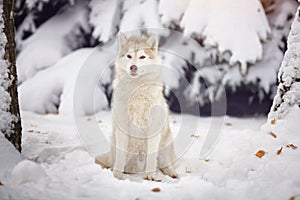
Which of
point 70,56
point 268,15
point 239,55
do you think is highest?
point 268,15

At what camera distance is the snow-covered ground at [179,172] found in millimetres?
2170

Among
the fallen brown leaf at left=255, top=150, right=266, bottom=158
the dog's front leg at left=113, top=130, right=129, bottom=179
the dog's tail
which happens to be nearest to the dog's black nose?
the dog's front leg at left=113, top=130, right=129, bottom=179

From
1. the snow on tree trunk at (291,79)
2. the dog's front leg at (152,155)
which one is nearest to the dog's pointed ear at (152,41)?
the dog's front leg at (152,155)

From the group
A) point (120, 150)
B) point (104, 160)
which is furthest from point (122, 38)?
point (104, 160)

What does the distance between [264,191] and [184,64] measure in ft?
12.7

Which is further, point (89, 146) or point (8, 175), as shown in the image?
point (89, 146)

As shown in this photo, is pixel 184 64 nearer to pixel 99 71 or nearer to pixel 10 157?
pixel 99 71

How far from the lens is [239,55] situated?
5059 millimetres

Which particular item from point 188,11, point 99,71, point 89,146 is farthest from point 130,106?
point 99,71

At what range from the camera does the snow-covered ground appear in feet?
7.12

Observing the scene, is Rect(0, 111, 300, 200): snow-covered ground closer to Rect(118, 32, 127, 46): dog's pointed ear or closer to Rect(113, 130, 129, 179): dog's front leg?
Rect(113, 130, 129, 179): dog's front leg

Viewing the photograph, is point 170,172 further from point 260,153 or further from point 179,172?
point 260,153

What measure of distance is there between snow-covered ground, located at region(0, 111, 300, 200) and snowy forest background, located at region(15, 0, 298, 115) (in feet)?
6.47

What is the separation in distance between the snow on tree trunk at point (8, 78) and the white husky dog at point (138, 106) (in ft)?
2.60
